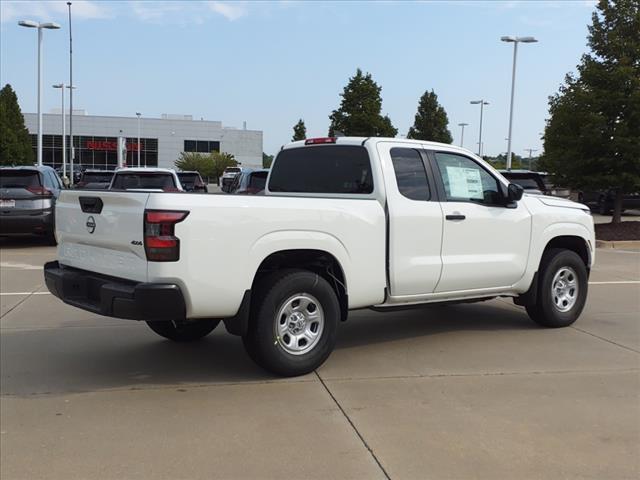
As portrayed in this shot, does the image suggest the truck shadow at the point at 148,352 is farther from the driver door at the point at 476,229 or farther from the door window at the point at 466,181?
the door window at the point at 466,181

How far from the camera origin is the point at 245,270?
4.73m

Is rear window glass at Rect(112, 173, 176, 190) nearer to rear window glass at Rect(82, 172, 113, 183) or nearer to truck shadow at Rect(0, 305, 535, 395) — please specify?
rear window glass at Rect(82, 172, 113, 183)

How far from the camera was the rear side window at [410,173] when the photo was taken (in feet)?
19.0

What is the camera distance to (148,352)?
6.02 m

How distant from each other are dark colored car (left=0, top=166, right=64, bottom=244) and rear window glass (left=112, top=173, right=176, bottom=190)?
4.40ft

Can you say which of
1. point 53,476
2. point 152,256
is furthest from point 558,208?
point 53,476

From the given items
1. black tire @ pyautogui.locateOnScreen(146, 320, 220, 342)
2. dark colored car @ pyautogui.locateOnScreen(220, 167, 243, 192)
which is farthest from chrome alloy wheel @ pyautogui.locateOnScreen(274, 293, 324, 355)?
dark colored car @ pyautogui.locateOnScreen(220, 167, 243, 192)

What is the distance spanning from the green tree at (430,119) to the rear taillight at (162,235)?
4079cm

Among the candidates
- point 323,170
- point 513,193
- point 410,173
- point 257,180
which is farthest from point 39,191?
point 513,193

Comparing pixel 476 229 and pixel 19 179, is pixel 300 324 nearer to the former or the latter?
pixel 476 229

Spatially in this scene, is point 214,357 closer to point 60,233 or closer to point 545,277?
point 60,233

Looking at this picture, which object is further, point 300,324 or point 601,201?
point 601,201

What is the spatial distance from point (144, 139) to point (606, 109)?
6952cm

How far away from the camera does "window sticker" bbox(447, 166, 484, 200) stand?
20.3ft
